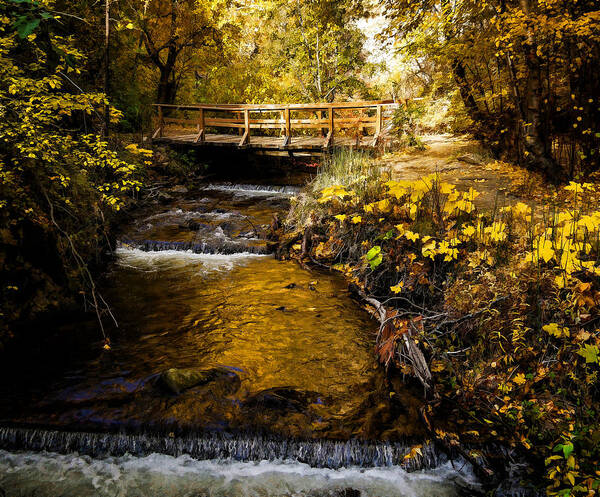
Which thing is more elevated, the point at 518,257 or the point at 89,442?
the point at 518,257

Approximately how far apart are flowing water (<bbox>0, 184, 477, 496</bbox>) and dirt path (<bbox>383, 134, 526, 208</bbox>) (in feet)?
11.4

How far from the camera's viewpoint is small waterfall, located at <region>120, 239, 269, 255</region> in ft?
24.1

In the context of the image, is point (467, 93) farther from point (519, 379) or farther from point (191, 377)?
point (191, 377)

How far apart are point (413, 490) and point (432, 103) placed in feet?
54.3

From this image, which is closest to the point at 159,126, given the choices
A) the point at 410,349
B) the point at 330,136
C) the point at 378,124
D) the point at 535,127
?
the point at 330,136

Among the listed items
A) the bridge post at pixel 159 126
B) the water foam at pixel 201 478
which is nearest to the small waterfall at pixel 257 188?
the bridge post at pixel 159 126

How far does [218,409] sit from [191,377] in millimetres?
478

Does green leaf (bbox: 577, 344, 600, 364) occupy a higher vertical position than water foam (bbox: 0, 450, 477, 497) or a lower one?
higher

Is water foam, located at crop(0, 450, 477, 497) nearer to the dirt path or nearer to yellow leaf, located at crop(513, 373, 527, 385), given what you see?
yellow leaf, located at crop(513, 373, 527, 385)

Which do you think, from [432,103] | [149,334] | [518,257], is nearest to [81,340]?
[149,334]

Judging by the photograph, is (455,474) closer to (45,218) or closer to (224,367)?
(224,367)

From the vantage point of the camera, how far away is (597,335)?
2.83m

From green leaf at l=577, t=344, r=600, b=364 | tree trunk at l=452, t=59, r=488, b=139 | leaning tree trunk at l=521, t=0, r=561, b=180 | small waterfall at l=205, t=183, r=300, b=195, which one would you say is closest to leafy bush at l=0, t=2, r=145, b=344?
green leaf at l=577, t=344, r=600, b=364

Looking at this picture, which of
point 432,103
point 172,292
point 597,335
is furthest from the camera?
point 432,103
